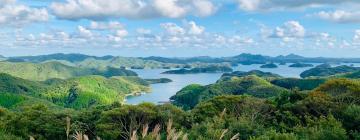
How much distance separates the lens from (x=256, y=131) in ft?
114

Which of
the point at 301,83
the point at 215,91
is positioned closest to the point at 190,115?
the point at 215,91

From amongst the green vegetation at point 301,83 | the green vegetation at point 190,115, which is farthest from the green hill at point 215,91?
the green vegetation at point 190,115

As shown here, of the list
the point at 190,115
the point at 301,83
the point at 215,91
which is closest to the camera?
the point at 190,115

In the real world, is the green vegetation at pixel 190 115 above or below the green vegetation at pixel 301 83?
above

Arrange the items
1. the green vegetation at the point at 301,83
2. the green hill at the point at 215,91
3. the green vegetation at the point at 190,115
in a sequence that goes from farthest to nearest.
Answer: the green vegetation at the point at 301,83 → the green hill at the point at 215,91 → the green vegetation at the point at 190,115

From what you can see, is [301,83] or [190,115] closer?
[190,115]

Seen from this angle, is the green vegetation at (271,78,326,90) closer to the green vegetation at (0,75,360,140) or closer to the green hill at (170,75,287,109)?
the green hill at (170,75,287,109)

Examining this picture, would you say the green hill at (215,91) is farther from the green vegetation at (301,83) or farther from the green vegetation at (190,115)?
the green vegetation at (190,115)

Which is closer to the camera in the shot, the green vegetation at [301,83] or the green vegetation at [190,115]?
the green vegetation at [190,115]

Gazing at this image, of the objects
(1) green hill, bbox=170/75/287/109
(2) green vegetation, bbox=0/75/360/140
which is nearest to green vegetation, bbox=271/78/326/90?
(1) green hill, bbox=170/75/287/109

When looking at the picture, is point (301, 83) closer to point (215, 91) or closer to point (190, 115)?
point (215, 91)

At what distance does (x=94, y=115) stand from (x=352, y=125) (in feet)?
100

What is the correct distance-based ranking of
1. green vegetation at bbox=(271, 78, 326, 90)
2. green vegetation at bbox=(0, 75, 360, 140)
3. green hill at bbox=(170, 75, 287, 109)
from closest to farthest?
1. green vegetation at bbox=(0, 75, 360, 140)
2. green hill at bbox=(170, 75, 287, 109)
3. green vegetation at bbox=(271, 78, 326, 90)

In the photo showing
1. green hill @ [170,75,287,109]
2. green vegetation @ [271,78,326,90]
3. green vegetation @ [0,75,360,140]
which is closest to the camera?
green vegetation @ [0,75,360,140]
